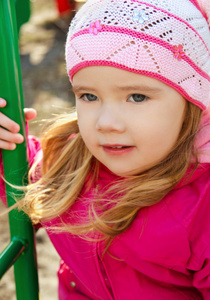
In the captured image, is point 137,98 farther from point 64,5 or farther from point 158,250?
point 64,5

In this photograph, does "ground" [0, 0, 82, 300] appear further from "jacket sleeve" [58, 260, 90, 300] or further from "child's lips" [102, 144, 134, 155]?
"child's lips" [102, 144, 134, 155]

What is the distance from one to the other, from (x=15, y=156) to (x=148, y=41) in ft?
1.75

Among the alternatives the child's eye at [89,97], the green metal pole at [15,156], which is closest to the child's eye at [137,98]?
the child's eye at [89,97]

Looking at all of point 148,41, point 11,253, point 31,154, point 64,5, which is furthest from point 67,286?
point 64,5

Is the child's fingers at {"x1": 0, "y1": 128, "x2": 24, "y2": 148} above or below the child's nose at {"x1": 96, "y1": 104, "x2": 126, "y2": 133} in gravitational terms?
below

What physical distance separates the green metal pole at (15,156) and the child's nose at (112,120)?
0.32 meters

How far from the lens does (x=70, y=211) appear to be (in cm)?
134

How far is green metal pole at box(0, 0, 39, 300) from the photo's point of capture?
3.94 feet

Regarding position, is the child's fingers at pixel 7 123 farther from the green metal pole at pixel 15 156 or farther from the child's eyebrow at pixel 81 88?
the child's eyebrow at pixel 81 88

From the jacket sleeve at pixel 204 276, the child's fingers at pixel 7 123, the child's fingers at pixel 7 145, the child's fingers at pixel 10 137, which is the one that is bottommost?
the jacket sleeve at pixel 204 276

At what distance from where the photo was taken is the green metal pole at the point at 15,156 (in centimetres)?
120

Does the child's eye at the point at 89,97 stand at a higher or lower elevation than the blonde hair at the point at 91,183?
higher

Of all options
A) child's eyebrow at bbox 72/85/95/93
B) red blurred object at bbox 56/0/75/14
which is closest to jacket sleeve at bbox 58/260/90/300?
child's eyebrow at bbox 72/85/95/93

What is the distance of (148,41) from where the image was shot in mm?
1037
